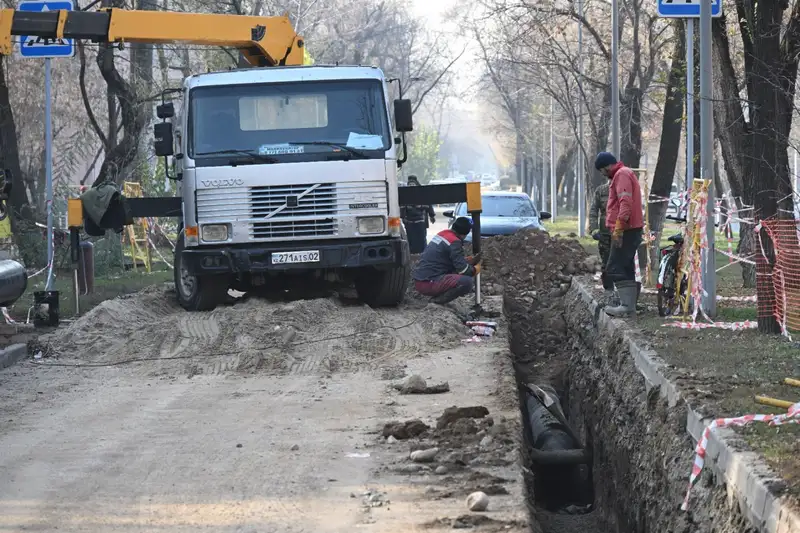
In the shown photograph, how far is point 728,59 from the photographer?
14.5 meters

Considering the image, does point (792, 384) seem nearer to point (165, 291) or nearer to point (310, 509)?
point (310, 509)

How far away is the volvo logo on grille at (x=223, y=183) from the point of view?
1488 centimetres

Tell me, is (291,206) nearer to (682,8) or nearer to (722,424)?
(682,8)

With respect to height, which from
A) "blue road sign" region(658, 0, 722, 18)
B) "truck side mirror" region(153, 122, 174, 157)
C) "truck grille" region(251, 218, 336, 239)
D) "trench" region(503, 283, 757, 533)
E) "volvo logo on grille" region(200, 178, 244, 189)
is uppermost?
"blue road sign" region(658, 0, 722, 18)

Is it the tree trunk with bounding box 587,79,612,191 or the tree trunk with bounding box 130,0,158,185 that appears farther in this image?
→ the tree trunk with bounding box 587,79,612,191

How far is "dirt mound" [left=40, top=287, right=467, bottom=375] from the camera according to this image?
12867 millimetres

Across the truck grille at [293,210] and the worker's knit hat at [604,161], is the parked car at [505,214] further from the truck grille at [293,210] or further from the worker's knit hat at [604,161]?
the worker's knit hat at [604,161]

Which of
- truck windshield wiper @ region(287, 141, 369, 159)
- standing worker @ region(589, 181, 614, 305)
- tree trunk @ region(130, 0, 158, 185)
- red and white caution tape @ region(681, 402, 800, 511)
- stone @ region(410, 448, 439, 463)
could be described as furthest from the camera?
tree trunk @ region(130, 0, 158, 185)

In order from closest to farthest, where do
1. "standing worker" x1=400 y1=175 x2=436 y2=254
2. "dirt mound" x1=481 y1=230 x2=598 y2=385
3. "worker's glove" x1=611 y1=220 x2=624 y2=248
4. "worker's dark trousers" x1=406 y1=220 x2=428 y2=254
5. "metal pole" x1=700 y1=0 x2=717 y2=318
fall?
"metal pole" x1=700 y1=0 x2=717 y2=318, "worker's glove" x1=611 y1=220 x2=624 y2=248, "dirt mound" x1=481 y1=230 x2=598 y2=385, "standing worker" x1=400 y1=175 x2=436 y2=254, "worker's dark trousers" x1=406 y1=220 x2=428 y2=254

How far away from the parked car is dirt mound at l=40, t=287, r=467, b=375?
1259 cm

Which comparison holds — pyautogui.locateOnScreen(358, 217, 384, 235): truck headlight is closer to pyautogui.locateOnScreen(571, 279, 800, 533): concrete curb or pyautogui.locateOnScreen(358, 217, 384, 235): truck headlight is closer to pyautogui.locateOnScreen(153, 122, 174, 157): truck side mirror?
pyautogui.locateOnScreen(153, 122, 174, 157): truck side mirror

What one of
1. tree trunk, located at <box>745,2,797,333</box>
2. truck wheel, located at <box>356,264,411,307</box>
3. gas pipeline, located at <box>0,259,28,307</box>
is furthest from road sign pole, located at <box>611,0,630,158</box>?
gas pipeline, located at <box>0,259,28,307</box>

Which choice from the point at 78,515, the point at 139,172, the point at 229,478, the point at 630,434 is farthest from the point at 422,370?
the point at 139,172

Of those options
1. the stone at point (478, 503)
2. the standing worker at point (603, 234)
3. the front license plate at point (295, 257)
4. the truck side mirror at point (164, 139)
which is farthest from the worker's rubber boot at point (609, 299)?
the stone at point (478, 503)
